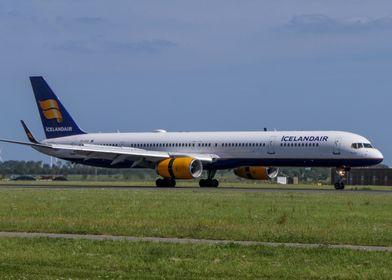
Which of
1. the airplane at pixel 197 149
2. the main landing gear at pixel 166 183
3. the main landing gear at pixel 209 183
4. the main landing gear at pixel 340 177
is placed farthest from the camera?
the main landing gear at pixel 209 183

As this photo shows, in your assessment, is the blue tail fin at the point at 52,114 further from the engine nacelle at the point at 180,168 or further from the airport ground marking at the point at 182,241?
the airport ground marking at the point at 182,241

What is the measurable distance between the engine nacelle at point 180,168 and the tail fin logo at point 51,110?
1327 centimetres

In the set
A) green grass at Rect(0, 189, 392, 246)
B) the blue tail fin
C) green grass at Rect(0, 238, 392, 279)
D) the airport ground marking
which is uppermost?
the blue tail fin

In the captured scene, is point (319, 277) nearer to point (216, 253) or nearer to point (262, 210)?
point (216, 253)

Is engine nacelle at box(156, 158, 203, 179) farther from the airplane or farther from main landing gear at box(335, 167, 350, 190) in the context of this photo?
main landing gear at box(335, 167, 350, 190)

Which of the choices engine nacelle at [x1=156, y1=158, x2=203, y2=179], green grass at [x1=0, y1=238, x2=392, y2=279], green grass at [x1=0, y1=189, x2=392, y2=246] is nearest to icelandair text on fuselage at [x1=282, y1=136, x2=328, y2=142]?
engine nacelle at [x1=156, y1=158, x2=203, y2=179]

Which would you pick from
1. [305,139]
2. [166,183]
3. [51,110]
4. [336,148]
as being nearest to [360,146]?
[336,148]

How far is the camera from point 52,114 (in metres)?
72.3

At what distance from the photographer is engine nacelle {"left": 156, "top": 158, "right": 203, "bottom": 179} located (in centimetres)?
6022

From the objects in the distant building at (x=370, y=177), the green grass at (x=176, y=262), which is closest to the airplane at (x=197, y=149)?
the green grass at (x=176, y=262)

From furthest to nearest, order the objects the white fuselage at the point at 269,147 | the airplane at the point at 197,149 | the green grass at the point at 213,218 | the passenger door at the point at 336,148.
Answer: the airplane at the point at 197,149 < the white fuselage at the point at 269,147 < the passenger door at the point at 336,148 < the green grass at the point at 213,218

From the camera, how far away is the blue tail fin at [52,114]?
72188 millimetres

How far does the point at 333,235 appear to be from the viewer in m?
23.6

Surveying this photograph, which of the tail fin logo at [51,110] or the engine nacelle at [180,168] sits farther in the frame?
the tail fin logo at [51,110]
